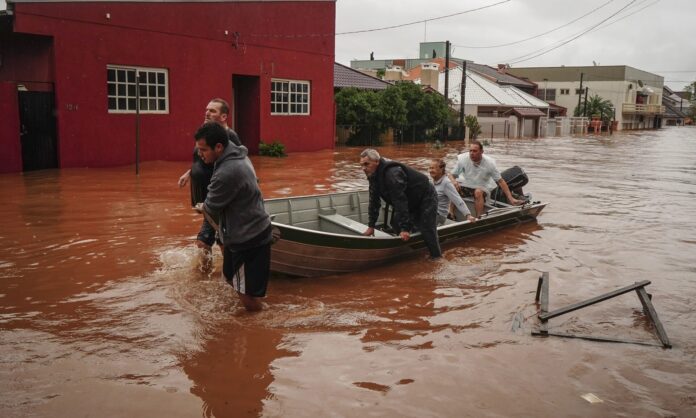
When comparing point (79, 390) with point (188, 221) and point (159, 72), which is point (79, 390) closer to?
point (188, 221)

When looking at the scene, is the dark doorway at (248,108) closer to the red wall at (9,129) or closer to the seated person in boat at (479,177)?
the red wall at (9,129)

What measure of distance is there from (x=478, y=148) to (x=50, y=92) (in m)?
11.8

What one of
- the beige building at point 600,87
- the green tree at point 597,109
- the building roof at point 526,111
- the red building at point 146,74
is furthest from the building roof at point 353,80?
the beige building at point 600,87

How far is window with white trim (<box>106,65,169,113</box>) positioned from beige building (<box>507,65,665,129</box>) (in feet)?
217

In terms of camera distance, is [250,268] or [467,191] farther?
[467,191]

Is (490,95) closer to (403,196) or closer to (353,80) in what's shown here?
(353,80)

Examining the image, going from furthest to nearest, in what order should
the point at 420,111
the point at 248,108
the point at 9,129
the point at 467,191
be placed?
the point at 420,111 < the point at 248,108 < the point at 9,129 < the point at 467,191

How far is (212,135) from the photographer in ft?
17.5

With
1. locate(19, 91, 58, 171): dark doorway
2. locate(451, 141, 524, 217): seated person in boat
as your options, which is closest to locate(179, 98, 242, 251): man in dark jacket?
locate(451, 141, 524, 217): seated person in boat

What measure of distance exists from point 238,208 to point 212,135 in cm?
69

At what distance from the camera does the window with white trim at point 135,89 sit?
17750mm

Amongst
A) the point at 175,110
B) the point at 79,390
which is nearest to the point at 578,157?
the point at 175,110

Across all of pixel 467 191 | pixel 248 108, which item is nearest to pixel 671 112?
pixel 248 108

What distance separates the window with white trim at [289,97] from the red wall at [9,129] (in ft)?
32.5
